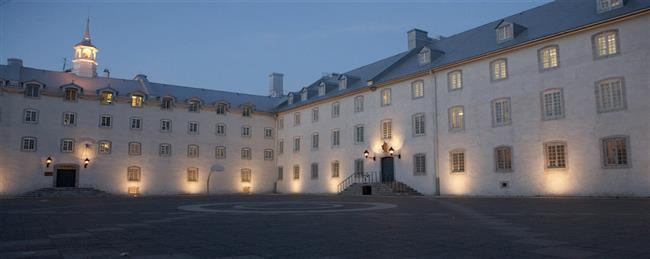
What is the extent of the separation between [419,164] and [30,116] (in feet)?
106

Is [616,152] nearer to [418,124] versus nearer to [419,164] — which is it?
[419,164]

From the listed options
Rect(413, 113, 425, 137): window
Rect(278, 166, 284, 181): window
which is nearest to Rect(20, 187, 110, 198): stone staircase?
Rect(278, 166, 284, 181): window

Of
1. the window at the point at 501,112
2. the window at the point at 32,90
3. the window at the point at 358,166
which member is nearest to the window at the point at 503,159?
the window at the point at 501,112

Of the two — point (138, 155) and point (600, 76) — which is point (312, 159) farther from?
point (600, 76)

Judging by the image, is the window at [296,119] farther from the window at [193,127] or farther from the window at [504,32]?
the window at [504,32]

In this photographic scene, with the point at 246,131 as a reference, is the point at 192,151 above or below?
below

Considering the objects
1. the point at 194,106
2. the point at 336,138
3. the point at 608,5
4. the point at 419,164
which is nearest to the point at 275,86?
the point at 194,106

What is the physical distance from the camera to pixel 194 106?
4872 centimetres

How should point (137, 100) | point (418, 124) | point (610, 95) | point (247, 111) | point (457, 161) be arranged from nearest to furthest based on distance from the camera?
point (610, 95)
point (457, 161)
point (418, 124)
point (137, 100)
point (247, 111)

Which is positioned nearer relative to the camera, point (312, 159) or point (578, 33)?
point (578, 33)

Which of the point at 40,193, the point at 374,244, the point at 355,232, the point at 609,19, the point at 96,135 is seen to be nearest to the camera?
the point at 374,244

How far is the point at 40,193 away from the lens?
3944cm

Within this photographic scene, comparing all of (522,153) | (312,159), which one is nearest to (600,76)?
(522,153)

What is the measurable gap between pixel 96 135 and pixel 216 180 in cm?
1198
